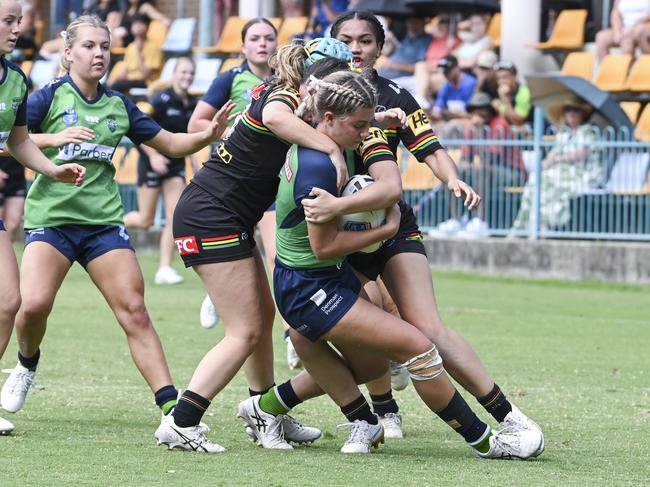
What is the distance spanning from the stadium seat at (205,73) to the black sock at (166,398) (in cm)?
1693

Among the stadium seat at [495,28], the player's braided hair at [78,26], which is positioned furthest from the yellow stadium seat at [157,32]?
the player's braided hair at [78,26]

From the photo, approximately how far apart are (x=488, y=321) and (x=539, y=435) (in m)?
6.52

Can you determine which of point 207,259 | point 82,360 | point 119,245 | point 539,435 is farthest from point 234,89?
point 539,435

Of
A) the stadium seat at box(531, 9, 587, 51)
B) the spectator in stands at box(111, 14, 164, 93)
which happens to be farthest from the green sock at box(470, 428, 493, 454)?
the spectator in stands at box(111, 14, 164, 93)

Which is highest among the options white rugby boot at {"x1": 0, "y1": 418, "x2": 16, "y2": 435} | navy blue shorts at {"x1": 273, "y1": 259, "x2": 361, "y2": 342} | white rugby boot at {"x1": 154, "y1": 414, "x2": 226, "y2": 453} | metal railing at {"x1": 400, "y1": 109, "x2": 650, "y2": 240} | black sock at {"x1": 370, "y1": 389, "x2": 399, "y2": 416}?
navy blue shorts at {"x1": 273, "y1": 259, "x2": 361, "y2": 342}

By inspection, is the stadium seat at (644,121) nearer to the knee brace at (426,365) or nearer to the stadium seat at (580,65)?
the stadium seat at (580,65)

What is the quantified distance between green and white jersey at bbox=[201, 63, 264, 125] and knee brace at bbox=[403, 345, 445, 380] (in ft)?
13.0

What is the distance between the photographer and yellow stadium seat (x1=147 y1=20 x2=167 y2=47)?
26.7 meters

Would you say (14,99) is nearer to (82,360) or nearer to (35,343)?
(35,343)

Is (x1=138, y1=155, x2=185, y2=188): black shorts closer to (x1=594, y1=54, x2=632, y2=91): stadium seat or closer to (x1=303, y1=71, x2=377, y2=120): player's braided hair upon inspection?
(x1=594, y1=54, x2=632, y2=91): stadium seat

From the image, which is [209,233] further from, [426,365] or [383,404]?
[383,404]

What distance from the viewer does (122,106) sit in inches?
304

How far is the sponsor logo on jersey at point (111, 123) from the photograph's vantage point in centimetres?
763

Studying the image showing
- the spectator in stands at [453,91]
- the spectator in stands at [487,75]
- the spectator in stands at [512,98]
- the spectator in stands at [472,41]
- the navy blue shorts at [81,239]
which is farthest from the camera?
the spectator in stands at [472,41]
